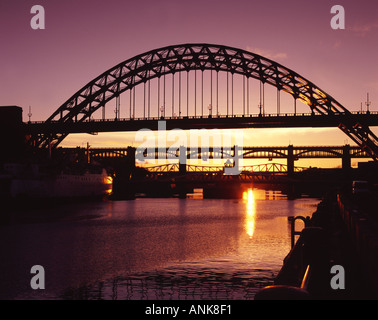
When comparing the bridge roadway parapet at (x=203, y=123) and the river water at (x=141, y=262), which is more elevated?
the bridge roadway parapet at (x=203, y=123)

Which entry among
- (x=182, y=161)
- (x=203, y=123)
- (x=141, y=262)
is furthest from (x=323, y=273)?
(x=182, y=161)

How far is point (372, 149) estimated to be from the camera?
6091 cm

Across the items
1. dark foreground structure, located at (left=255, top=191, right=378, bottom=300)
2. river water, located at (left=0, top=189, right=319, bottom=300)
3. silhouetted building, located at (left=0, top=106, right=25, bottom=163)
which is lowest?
river water, located at (left=0, top=189, right=319, bottom=300)

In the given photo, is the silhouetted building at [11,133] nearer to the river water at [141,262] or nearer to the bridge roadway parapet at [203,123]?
the bridge roadway parapet at [203,123]

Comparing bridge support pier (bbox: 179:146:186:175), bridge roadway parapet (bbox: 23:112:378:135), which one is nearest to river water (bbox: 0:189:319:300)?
bridge roadway parapet (bbox: 23:112:378:135)

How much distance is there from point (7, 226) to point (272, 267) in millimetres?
20925

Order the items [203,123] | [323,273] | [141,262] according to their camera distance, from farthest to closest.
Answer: [203,123] < [141,262] < [323,273]

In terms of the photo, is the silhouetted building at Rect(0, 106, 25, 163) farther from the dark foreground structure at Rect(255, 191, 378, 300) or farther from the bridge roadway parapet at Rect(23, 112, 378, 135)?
the dark foreground structure at Rect(255, 191, 378, 300)

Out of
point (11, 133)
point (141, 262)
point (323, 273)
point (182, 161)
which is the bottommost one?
point (141, 262)

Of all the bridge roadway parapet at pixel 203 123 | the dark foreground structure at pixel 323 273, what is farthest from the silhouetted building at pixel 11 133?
the dark foreground structure at pixel 323 273

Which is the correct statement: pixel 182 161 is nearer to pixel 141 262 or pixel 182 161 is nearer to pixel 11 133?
pixel 11 133

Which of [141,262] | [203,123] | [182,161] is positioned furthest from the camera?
[182,161]

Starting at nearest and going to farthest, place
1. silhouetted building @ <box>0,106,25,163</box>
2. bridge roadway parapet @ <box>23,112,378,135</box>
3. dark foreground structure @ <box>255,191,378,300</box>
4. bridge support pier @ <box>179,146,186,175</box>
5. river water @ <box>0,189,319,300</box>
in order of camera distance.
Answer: dark foreground structure @ <box>255,191,378,300</box> → river water @ <box>0,189,319,300</box> → bridge roadway parapet @ <box>23,112,378,135</box> → silhouetted building @ <box>0,106,25,163</box> → bridge support pier @ <box>179,146,186,175</box>
